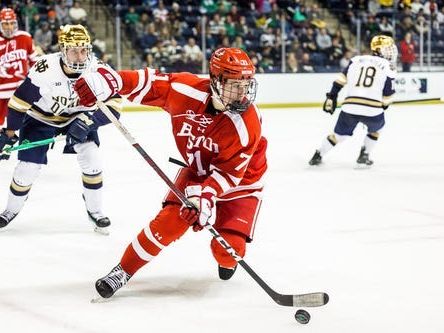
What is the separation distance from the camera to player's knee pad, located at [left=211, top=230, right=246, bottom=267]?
10.6 feet

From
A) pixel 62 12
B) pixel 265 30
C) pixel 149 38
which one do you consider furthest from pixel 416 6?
pixel 62 12

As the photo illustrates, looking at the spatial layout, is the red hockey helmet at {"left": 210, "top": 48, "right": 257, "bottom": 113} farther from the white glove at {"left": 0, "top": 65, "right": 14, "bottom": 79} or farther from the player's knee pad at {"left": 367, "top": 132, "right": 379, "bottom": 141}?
the white glove at {"left": 0, "top": 65, "right": 14, "bottom": 79}

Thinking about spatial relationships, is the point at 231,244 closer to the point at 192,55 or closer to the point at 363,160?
the point at 363,160

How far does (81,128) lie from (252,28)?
8373 mm

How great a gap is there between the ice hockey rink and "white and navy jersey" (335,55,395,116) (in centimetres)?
46

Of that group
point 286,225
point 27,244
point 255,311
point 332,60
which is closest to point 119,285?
point 255,311

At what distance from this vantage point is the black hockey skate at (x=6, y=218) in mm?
4293

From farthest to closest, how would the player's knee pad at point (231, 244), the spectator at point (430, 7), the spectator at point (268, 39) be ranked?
the spectator at point (430, 7), the spectator at point (268, 39), the player's knee pad at point (231, 244)

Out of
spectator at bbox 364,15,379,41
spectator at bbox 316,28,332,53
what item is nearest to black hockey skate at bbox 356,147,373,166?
spectator at bbox 316,28,332,53

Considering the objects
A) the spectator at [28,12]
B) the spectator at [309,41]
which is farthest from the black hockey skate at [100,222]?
the spectator at [309,41]

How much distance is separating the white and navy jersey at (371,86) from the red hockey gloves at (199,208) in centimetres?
394

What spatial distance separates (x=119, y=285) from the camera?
3072 mm

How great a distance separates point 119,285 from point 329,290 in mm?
782

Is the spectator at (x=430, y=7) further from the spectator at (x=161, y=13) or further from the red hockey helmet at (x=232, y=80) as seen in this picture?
the red hockey helmet at (x=232, y=80)
